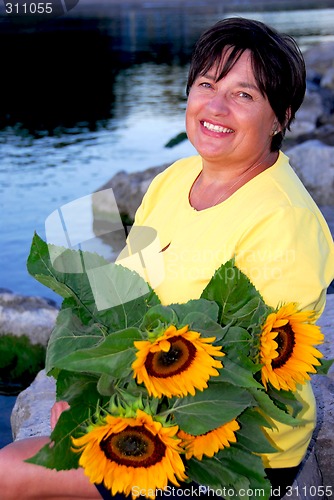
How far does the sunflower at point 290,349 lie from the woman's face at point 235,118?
2.30 ft

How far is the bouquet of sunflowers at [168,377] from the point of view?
83.3 inches

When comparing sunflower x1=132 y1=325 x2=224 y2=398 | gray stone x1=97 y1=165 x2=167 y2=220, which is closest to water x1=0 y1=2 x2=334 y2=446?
gray stone x1=97 y1=165 x2=167 y2=220

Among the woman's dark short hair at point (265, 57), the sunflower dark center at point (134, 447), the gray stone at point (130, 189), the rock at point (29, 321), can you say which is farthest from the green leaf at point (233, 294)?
the gray stone at point (130, 189)

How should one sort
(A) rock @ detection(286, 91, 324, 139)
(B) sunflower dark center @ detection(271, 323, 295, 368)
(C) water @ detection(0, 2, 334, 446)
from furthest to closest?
(A) rock @ detection(286, 91, 324, 139)
(C) water @ detection(0, 2, 334, 446)
(B) sunflower dark center @ detection(271, 323, 295, 368)

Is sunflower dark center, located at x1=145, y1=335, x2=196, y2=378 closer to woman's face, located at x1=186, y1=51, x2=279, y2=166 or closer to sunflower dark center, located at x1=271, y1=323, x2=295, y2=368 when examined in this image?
sunflower dark center, located at x1=271, y1=323, x2=295, y2=368

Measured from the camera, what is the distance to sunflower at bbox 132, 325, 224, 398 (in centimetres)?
212

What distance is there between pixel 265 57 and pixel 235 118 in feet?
0.73

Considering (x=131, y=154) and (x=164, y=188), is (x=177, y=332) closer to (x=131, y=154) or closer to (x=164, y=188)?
(x=164, y=188)

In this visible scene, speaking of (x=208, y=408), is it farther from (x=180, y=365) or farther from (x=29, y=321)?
(x=29, y=321)

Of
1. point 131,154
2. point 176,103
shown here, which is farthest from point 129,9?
point 131,154

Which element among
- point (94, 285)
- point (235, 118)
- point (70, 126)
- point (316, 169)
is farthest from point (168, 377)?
point (70, 126)

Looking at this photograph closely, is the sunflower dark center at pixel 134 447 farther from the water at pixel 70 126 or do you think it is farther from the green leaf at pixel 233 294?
the water at pixel 70 126

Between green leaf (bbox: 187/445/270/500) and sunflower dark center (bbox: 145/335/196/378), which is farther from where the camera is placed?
green leaf (bbox: 187/445/270/500)

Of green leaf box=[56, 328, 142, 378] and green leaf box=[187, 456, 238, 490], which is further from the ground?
green leaf box=[56, 328, 142, 378]
